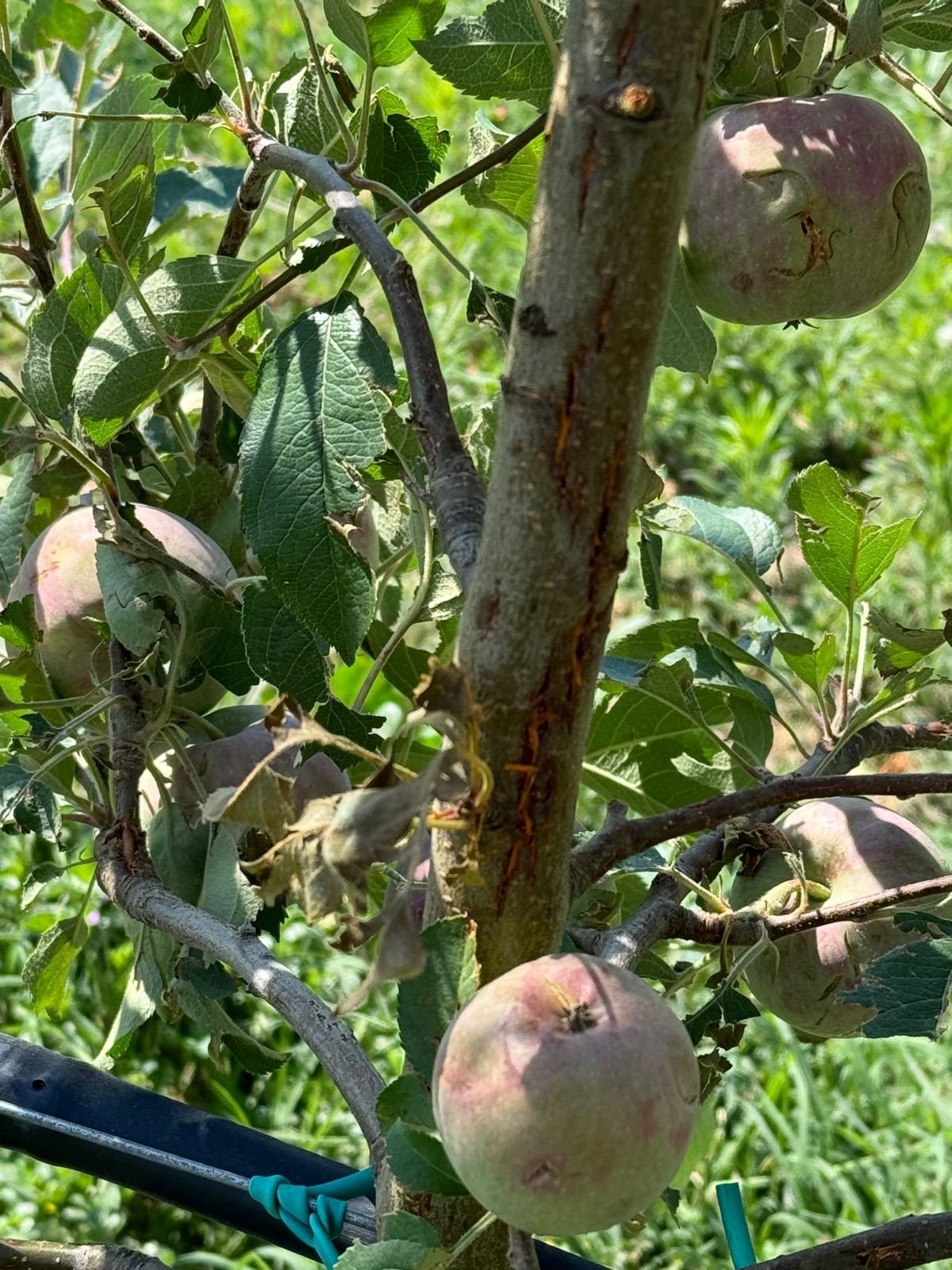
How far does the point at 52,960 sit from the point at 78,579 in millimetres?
293

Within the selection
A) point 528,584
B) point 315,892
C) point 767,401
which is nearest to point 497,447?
point 528,584

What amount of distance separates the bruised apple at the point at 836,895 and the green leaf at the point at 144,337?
0.43 meters

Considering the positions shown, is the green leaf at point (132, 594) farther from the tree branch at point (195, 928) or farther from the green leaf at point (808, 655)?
the green leaf at point (808, 655)

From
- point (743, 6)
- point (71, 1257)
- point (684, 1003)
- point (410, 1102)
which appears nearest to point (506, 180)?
point (743, 6)

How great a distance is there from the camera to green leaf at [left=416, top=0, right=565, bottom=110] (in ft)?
2.45

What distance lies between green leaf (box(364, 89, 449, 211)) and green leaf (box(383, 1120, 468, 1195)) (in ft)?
1.68

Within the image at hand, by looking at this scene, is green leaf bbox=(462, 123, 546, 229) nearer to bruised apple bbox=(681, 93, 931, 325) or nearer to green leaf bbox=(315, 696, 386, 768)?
bruised apple bbox=(681, 93, 931, 325)

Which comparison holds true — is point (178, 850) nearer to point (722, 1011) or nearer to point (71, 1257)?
point (71, 1257)

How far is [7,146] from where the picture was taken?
931mm

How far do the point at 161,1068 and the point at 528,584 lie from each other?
1842 mm

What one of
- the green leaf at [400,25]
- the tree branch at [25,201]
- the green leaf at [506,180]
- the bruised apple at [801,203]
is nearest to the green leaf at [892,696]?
the bruised apple at [801,203]

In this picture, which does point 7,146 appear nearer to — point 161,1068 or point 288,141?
point 288,141

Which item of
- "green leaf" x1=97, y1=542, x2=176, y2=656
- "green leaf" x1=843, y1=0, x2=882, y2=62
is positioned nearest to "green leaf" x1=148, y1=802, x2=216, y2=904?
"green leaf" x1=97, y1=542, x2=176, y2=656

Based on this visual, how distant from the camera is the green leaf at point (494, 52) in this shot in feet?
2.45
